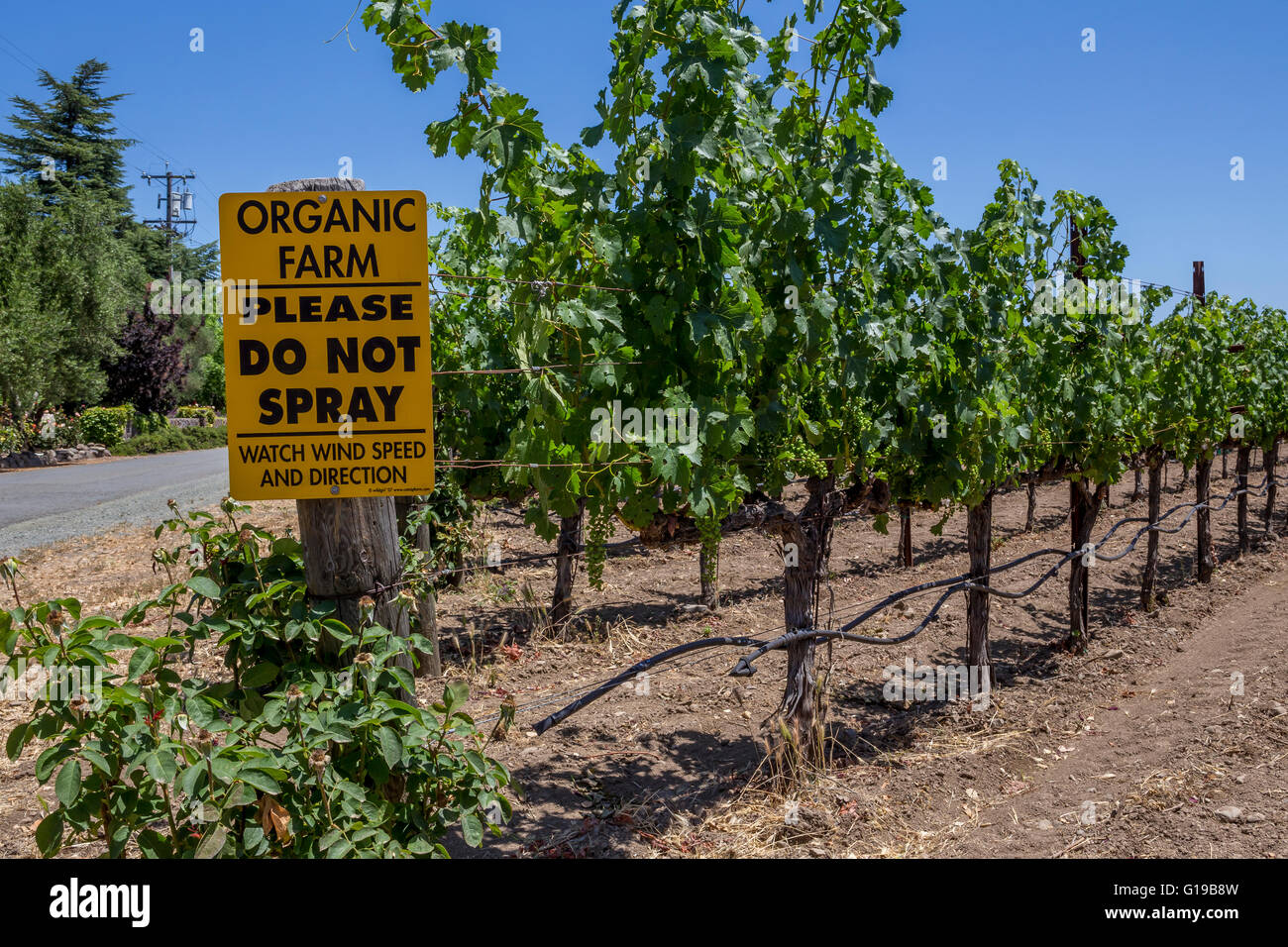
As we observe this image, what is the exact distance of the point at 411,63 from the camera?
2.56 meters

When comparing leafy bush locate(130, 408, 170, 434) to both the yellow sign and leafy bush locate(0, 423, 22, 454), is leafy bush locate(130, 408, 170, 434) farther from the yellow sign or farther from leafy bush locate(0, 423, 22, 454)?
the yellow sign

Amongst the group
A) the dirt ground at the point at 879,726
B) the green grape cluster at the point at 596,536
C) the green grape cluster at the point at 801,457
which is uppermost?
the green grape cluster at the point at 801,457

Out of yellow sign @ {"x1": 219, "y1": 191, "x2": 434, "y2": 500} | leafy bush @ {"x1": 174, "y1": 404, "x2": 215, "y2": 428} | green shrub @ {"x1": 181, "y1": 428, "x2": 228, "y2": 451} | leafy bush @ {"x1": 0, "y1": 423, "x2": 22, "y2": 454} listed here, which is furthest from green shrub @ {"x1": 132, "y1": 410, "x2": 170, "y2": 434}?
yellow sign @ {"x1": 219, "y1": 191, "x2": 434, "y2": 500}

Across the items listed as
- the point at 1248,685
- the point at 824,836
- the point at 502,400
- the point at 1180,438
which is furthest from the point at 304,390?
the point at 1180,438

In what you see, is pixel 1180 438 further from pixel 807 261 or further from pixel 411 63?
pixel 411 63

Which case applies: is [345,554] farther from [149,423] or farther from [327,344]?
[149,423]

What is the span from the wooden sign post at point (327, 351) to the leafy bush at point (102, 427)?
26413 millimetres

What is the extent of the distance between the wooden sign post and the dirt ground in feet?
6.50

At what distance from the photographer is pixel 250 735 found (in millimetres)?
2137

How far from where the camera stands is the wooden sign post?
2336mm

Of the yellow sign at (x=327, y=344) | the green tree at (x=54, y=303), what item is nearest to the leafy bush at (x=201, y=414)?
the green tree at (x=54, y=303)

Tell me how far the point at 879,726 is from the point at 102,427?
25946mm

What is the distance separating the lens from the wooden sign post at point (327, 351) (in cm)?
234

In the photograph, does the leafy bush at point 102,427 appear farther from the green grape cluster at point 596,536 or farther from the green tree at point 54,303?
the green grape cluster at point 596,536
